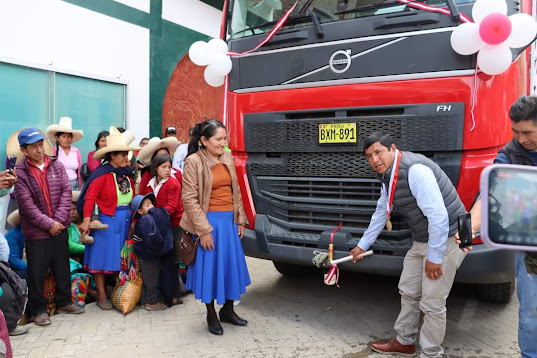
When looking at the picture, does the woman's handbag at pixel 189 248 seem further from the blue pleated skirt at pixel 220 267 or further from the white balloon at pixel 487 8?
the white balloon at pixel 487 8

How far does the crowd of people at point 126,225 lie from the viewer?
368 centimetres

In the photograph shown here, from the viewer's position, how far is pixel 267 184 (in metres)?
4.07

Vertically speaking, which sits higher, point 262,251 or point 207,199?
point 207,199

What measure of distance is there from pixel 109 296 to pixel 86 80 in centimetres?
420

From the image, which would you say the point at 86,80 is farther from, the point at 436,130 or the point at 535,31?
the point at 535,31

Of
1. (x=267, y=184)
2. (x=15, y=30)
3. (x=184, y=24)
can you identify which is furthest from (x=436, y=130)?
(x=184, y=24)

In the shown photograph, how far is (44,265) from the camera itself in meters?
3.93

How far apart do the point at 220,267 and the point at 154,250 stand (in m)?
0.81

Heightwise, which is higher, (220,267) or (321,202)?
(321,202)

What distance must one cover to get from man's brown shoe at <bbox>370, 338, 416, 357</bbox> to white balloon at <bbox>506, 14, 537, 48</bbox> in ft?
7.38

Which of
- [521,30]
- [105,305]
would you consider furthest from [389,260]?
[105,305]

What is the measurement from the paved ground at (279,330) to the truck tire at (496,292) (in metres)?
0.07

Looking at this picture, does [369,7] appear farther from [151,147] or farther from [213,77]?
[151,147]

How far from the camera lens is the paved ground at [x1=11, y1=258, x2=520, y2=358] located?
3.45 m
